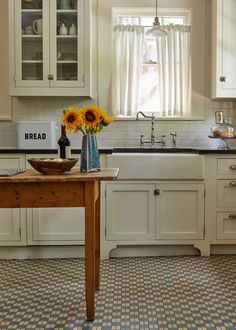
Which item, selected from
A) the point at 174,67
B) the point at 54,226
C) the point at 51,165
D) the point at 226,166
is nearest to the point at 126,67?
the point at 174,67

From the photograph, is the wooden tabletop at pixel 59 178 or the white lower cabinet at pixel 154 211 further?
the white lower cabinet at pixel 154 211

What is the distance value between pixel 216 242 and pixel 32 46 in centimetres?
235

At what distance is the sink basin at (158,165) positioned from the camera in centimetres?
339

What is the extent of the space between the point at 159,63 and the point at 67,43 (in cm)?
95

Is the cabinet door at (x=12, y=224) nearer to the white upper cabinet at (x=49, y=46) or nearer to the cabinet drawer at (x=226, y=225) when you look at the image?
the white upper cabinet at (x=49, y=46)

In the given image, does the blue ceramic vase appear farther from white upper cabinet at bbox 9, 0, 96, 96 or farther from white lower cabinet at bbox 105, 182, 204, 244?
white upper cabinet at bbox 9, 0, 96, 96

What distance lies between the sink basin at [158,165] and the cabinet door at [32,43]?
103 centimetres

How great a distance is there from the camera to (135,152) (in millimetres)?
3555

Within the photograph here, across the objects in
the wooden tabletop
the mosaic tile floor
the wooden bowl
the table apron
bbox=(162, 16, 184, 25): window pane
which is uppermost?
bbox=(162, 16, 184, 25): window pane

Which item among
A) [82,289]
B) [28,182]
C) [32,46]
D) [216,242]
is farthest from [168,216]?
[32,46]

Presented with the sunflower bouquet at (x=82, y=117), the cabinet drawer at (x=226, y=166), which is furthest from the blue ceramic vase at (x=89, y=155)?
the cabinet drawer at (x=226, y=166)

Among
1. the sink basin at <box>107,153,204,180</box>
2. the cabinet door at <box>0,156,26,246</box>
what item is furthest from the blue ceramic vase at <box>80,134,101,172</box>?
the cabinet door at <box>0,156,26,246</box>

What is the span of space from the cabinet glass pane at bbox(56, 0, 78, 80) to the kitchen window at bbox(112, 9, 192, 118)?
0.49 m

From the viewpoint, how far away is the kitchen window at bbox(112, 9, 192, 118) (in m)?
4.06
